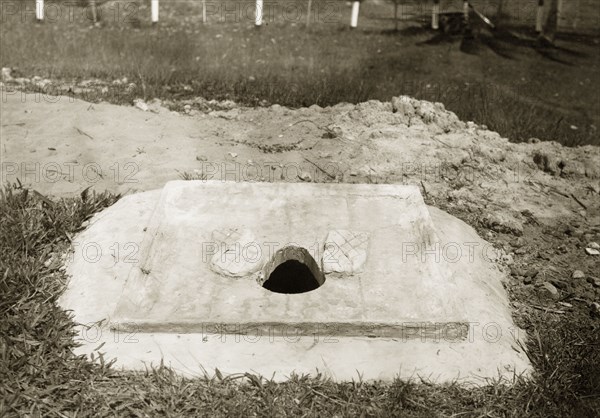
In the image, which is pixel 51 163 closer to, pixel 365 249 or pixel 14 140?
pixel 14 140

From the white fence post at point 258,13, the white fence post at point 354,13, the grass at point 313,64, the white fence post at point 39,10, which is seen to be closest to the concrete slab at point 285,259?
the grass at point 313,64

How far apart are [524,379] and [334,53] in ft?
20.0

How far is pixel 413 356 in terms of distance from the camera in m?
3.25

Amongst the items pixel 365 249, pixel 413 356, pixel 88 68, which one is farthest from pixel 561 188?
pixel 88 68

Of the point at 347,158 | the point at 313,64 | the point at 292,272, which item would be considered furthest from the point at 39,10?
the point at 292,272

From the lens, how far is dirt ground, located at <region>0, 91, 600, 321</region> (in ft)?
15.5

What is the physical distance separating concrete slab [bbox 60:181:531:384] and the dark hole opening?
0.53 meters

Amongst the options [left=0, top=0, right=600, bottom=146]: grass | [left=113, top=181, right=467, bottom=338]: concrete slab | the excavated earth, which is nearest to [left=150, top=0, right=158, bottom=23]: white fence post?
[left=0, top=0, right=600, bottom=146]: grass

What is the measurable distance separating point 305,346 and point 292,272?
904 mm

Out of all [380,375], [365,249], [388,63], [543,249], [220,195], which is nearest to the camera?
[380,375]

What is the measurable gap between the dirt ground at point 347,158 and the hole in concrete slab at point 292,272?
42.3 inches

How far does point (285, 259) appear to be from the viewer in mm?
3789

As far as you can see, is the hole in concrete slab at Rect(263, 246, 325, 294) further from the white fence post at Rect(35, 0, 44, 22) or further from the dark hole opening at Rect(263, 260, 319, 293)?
the white fence post at Rect(35, 0, 44, 22)

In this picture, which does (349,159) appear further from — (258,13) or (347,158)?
(258,13)
